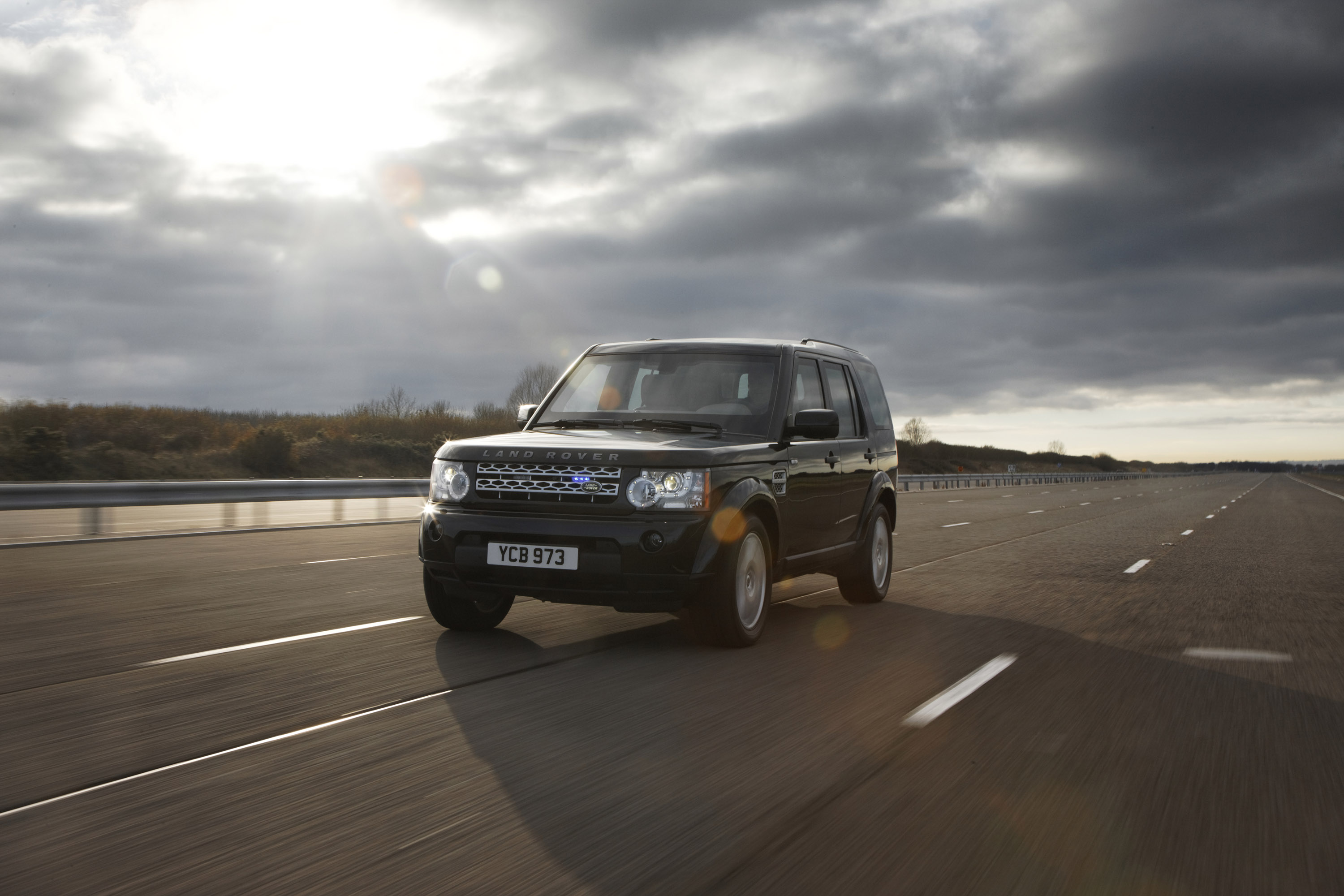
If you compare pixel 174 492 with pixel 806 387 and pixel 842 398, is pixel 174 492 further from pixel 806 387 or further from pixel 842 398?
pixel 806 387

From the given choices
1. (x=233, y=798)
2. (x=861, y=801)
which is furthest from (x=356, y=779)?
(x=861, y=801)

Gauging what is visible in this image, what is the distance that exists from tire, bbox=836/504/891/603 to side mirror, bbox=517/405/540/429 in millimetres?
2833

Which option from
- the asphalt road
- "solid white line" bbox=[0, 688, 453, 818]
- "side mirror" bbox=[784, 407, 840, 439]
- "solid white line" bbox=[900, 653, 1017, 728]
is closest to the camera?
the asphalt road

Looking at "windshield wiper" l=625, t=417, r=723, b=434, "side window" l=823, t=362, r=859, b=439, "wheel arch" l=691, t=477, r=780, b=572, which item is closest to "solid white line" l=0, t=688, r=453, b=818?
"wheel arch" l=691, t=477, r=780, b=572

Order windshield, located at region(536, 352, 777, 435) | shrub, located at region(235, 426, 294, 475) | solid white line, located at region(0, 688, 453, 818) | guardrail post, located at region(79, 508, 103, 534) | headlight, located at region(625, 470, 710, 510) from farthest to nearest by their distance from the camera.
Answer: shrub, located at region(235, 426, 294, 475), guardrail post, located at region(79, 508, 103, 534), windshield, located at region(536, 352, 777, 435), headlight, located at region(625, 470, 710, 510), solid white line, located at region(0, 688, 453, 818)

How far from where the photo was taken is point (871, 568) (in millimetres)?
9258

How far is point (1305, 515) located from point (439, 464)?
95.9ft

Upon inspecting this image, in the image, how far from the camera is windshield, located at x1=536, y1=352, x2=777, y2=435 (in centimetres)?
754

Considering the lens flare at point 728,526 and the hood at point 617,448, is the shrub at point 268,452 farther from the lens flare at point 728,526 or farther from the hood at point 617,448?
the lens flare at point 728,526

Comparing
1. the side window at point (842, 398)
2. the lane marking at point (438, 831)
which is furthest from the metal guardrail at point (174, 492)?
the lane marking at point (438, 831)

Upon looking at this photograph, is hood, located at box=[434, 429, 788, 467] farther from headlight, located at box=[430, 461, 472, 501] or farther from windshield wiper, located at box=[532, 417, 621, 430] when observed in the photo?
windshield wiper, located at box=[532, 417, 621, 430]

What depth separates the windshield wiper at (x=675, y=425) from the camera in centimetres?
729

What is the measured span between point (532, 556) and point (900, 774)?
2.77 meters

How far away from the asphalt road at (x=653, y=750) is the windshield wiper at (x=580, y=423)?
141 centimetres
